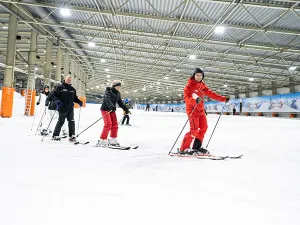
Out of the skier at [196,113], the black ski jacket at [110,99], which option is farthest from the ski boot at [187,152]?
the black ski jacket at [110,99]

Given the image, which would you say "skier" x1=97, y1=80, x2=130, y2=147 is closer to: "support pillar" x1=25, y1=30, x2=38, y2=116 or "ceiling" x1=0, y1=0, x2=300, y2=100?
"ceiling" x1=0, y1=0, x2=300, y2=100

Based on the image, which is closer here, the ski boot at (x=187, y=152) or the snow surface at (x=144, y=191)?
the snow surface at (x=144, y=191)

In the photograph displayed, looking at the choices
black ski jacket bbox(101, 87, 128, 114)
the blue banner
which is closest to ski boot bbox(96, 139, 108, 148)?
black ski jacket bbox(101, 87, 128, 114)

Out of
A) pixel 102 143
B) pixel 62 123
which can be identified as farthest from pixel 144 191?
pixel 62 123

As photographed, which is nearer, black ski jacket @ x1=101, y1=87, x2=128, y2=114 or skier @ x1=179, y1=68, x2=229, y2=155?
skier @ x1=179, y1=68, x2=229, y2=155

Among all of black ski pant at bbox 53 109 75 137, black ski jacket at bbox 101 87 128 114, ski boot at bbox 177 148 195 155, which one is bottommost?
ski boot at bbox 177 148 195 155

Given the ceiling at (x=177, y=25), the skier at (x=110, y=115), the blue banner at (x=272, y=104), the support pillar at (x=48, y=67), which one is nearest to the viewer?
the skier at (x=110, y=115)

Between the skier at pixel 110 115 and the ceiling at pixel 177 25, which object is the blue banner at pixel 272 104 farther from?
the skier at pixel 110 115

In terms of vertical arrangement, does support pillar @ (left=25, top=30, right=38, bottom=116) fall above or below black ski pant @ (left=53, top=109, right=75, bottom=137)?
above

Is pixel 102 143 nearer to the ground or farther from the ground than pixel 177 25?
nearer to the ground

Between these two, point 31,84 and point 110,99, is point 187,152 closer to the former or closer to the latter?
point 110,99

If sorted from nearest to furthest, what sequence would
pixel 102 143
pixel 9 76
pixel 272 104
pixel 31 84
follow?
pixel 102 143
pixel 9 76
pixel 31 84
pixel 272 104

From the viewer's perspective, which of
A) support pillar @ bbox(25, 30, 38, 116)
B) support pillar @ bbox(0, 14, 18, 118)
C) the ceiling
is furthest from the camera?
support pillar @ bbox(25, 30, 38, 116)

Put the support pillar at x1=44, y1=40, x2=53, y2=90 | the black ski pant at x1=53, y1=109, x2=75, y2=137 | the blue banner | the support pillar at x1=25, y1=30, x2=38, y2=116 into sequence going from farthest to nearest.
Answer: the blue banner → the support pillar at x1=44, y1=40, x2=53, y2=90 → the support pillar at x1=25, y1=30, x2=38, y2=116 → the black ski pant at x1=53, y1=109, x2=75, y2=137
